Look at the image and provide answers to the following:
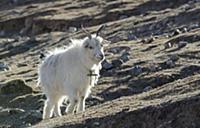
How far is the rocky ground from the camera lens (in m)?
14.5

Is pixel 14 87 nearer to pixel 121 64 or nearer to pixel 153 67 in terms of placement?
pixel 121 64

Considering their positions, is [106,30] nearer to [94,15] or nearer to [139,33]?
[139,33]

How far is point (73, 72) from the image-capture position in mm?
19172

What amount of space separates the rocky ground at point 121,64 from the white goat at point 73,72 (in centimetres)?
56

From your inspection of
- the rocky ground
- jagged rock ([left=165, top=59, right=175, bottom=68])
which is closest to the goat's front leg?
the rocky ground

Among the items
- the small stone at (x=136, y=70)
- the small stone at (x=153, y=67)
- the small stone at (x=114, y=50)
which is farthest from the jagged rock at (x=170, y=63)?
the small stone at (x=114, y=50)

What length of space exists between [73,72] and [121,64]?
787 cm

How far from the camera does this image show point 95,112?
52.9 feet

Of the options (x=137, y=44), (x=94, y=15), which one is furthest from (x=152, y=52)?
(x=94, y=15)

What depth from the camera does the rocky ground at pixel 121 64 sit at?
14.5 m

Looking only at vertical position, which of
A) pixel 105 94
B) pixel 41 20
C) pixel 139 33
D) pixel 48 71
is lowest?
pixel 41 20

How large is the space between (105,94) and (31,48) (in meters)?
21.8

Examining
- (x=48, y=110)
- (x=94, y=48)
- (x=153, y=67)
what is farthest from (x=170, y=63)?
(x=94, y=48)

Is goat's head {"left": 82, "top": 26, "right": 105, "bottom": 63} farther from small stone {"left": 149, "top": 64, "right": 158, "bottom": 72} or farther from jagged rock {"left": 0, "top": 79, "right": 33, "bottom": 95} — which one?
jagged rock {"left": 0, "top": 79, "right": 33, "bottom": 95}
